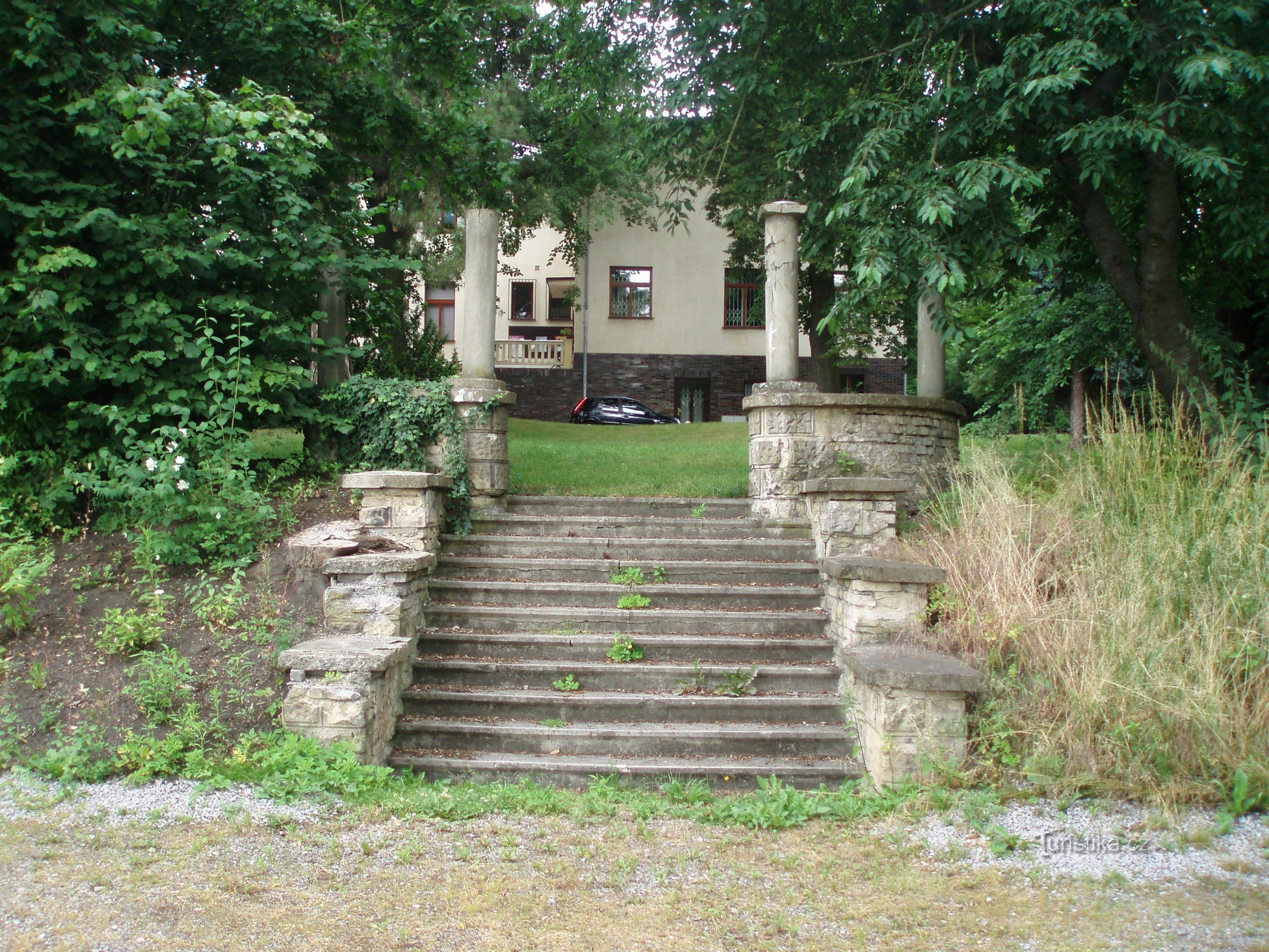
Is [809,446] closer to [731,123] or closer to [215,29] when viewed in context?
[731,123]

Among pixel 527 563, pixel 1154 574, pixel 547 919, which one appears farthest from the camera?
pixel 527 563

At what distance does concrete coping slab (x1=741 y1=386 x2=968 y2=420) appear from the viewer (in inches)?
276

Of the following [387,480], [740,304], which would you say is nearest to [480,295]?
[387,480]

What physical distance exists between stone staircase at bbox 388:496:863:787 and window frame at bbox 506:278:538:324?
61.3ft

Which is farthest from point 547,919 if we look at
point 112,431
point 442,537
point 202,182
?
point 202,182

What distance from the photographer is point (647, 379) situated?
78.7ft

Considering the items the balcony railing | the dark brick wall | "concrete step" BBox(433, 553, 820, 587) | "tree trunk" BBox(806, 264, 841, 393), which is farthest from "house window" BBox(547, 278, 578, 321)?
"concrete step" BBox(433, 553, 820, 587)

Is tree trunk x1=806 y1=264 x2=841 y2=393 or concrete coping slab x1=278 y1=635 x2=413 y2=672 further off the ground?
tree trunk x1=806 y1=264 x2=841 y2=393

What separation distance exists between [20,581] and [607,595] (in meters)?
3.47

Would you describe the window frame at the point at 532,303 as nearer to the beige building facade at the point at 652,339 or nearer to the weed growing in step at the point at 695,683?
the beige building facade at the point at 652,339

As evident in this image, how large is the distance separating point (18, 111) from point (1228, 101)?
810 centimetres

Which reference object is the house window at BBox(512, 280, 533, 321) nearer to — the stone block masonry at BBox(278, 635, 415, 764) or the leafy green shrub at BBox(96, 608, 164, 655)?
the leafy green shrub at BBox(96, 608, 164, 655)

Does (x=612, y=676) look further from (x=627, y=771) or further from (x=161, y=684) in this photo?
(x=161, y=684)

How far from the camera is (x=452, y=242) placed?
1689cm
